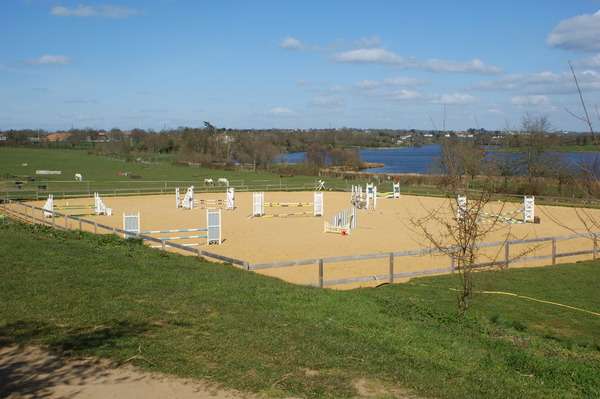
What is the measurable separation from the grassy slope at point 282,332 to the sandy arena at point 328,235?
453 cm

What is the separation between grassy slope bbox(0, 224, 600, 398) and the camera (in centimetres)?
585

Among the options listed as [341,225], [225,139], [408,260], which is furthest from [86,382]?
[225,139]

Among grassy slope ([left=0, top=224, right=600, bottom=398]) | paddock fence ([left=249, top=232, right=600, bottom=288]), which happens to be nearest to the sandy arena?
paddock fence ([left=249, top=232, right=600, bottom=288])

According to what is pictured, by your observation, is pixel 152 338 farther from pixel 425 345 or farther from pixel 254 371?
pixel 425 345

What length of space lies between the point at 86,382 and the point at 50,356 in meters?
0.93

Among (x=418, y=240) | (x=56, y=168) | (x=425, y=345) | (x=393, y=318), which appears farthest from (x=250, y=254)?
(x=56, y=168)

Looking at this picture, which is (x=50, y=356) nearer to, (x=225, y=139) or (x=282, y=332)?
(x=282, y=332)

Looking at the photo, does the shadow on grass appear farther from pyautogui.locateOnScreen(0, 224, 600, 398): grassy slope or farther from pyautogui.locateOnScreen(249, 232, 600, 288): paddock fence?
pyautogui.locateOnScreen(249, 232, 600, 288): paddock fence

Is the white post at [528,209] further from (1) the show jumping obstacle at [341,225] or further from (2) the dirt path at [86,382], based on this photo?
(2) the dirt path at [86,382]

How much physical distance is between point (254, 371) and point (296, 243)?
56.5 feet

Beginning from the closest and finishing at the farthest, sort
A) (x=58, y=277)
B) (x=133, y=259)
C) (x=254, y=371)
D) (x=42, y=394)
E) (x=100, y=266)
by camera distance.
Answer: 1. (x=42, y=394)
2. (x=254, y=371)
3. (x=58, y=277)
4. (x=100, y=266)
5. (x=133, y=259)

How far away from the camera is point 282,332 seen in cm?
721

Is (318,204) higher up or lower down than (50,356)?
lower down

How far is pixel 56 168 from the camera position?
255ft
